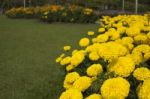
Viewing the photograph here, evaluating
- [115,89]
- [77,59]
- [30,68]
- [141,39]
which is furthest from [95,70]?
[30,68]

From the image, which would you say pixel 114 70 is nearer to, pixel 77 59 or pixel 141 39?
pixel 77 59

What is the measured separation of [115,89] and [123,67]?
1.08ft

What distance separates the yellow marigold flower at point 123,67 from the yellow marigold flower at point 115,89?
0.17 m

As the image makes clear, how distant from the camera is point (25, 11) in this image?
1723 cm

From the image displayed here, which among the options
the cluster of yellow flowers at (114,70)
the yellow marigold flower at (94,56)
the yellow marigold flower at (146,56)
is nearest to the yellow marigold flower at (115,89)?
the cluster of yellow flowers at (114,70)

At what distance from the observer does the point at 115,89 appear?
6.44 ft

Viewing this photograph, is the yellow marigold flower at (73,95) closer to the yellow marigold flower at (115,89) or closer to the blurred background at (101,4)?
the yellow marigold flower at (115,89)

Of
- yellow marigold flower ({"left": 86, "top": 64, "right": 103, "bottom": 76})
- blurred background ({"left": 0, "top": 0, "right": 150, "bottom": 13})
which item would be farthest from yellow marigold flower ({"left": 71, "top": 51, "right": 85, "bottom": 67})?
blurred background ({"left": 0, "top": 0, "right": 150, "bottom": 13})

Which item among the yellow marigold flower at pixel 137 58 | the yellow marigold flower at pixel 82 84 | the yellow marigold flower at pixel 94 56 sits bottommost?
the yellow marigold flower at pixel 82 84

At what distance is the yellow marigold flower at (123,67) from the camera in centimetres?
222

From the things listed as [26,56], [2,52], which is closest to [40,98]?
[26,56]

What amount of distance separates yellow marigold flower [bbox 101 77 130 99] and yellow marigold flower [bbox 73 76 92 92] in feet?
0.97

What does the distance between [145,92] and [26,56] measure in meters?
4.67

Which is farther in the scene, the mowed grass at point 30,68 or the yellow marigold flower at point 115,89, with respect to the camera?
the mowed grass at point 30,68
